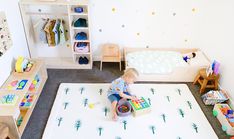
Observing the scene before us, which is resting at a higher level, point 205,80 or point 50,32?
point 50,32

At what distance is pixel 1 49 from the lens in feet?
8.29

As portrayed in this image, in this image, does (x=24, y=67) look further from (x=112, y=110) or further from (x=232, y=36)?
(x=232, y=36)

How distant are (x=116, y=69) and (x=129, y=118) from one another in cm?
109

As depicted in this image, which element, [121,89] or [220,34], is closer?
[121,89]

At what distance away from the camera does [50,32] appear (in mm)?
3199

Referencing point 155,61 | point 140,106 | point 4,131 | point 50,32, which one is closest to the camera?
point 4,131

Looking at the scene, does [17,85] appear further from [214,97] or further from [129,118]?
[214,97]

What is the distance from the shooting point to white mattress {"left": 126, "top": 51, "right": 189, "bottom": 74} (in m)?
3.21

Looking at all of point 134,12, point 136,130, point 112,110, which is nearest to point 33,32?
point 134,12

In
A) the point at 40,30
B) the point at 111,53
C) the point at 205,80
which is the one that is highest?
the point at 40,30

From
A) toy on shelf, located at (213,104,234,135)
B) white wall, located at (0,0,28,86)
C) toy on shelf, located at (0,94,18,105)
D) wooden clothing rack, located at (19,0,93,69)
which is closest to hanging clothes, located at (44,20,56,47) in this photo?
wooden clothing rack, located at (19,0,93,69)

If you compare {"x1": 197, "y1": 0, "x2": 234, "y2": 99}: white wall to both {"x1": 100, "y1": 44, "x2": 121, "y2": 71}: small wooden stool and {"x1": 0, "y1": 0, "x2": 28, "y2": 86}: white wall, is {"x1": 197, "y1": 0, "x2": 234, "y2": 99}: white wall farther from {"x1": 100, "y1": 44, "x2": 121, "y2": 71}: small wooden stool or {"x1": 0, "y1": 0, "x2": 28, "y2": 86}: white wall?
{"x1": 0, "y1": 0, "x2": 28, "y2": 86}: white wall

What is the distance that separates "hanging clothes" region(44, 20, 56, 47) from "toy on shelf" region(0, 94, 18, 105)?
1.11m

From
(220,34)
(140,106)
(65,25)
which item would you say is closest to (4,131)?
(140,106)
